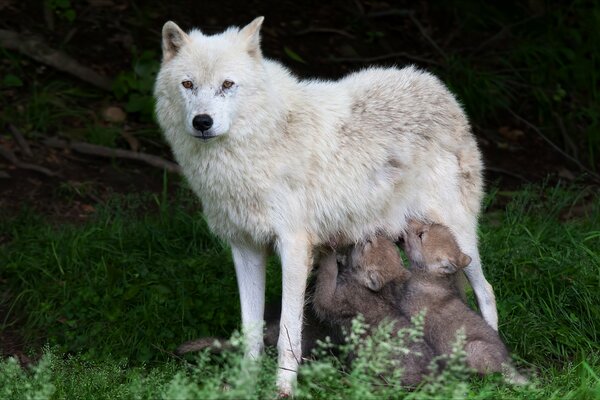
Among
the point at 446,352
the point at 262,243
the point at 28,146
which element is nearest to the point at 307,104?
the point at 262,243

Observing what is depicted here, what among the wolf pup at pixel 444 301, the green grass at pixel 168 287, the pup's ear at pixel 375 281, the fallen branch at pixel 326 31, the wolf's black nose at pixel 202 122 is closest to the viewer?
the wolf's black nose at pixel 202 122

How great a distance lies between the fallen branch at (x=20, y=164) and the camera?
9.20 metres

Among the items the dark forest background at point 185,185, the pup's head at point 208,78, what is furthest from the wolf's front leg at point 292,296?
the pup's head at point 208,78

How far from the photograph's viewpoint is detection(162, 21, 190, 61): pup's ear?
5734mm

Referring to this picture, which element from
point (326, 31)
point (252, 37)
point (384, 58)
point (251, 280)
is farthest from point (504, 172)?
point (252, 37)

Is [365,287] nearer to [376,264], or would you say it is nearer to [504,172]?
[376,264]

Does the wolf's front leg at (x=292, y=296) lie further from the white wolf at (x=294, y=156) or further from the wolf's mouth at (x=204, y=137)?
the wolf's mouth at (x=204, y=137)

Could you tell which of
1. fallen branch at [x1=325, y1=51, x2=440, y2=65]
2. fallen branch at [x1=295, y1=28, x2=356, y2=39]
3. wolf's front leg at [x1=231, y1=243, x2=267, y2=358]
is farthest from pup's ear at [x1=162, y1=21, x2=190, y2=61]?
fallen branch at [x1=295, y1=28, x2=356, y2=39]

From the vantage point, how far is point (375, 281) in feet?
19.7

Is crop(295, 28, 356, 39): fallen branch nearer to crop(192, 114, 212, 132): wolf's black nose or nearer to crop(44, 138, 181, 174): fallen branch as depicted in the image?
crop(44, 138, 181, 174): fallen branch

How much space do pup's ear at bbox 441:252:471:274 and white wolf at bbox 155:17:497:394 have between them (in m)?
0.34

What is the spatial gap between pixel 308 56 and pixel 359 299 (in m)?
5.28

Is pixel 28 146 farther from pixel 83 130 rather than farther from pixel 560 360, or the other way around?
pixel 560 360

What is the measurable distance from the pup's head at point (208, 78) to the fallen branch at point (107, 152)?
365cm
